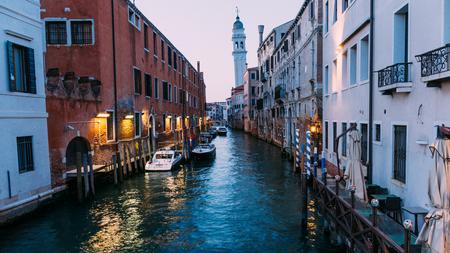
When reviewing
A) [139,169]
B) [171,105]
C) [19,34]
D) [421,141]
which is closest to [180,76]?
[171,105]

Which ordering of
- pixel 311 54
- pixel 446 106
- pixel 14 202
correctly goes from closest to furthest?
pixel 446 106
pixel 14 202
pixel 311 54

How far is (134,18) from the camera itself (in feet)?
69.7

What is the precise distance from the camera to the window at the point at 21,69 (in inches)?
408

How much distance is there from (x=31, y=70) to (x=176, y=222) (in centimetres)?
734

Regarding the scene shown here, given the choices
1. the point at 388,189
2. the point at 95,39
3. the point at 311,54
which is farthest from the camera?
the point at 311,54

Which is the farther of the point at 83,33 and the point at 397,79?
the point at 83,33

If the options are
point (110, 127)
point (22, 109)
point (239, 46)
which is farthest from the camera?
point (239, 46)

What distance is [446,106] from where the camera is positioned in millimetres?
6086

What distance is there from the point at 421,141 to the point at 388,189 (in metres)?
2.42

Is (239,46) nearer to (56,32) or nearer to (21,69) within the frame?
(56,32)

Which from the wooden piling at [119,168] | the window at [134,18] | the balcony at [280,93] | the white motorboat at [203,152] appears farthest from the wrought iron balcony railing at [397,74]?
the balcony at [280,93]

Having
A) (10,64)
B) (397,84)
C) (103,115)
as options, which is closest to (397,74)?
(397,84)

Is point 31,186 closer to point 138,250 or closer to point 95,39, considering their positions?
point 138,250

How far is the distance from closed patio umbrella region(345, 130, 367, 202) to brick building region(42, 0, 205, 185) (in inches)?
438
